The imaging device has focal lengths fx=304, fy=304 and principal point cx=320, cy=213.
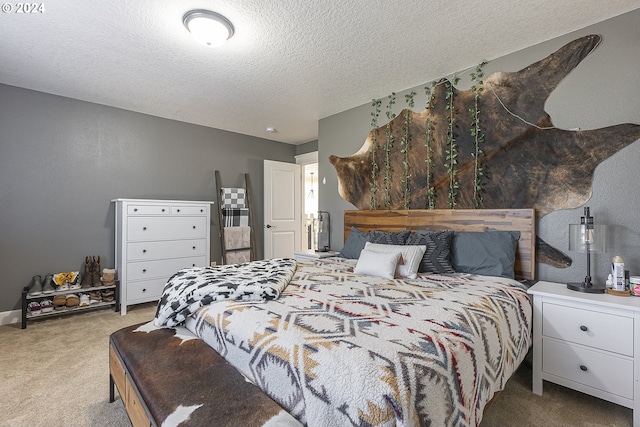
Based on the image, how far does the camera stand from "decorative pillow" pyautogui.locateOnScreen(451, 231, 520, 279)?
7.51ft

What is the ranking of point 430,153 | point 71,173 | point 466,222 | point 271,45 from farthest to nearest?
1. point 71,173
2. point 430,153
3. point 466,222
4. point 271,45

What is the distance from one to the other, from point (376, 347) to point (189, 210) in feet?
11.4

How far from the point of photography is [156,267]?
369 centimetres

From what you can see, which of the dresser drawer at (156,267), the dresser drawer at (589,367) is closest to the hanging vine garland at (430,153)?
the dresser drawer at (589,367)

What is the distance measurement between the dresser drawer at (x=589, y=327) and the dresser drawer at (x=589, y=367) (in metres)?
0.05

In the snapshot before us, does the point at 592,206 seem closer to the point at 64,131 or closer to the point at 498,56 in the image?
the point at 498,56

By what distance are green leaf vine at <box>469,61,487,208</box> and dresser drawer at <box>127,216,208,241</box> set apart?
10.8 ft

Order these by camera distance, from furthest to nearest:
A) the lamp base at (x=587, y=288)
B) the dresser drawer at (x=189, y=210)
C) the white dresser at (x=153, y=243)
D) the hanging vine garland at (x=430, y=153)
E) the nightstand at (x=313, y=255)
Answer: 1. the dresser drawer at (x=189, y=210)
2. the nightstand at (x=313, y=255)
3. the white dresser at (x=153, y=243)
4. the hanging vine garland at (x=430, y=153)
5. the lamp base at (x=587, y=288)

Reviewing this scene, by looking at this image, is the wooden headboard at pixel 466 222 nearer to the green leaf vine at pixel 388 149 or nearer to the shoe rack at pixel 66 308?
the green leaf vine at pixel 388 149

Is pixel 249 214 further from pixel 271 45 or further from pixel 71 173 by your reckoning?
pixel 271 45

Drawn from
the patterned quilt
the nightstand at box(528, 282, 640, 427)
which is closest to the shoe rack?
the patterned quilt

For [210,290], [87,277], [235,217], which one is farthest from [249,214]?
[210,290]

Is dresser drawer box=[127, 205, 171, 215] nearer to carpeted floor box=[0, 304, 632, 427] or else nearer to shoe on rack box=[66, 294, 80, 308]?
shoe on rack box=[66, 294, 80, 308]

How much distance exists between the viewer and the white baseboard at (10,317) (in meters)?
3.13
